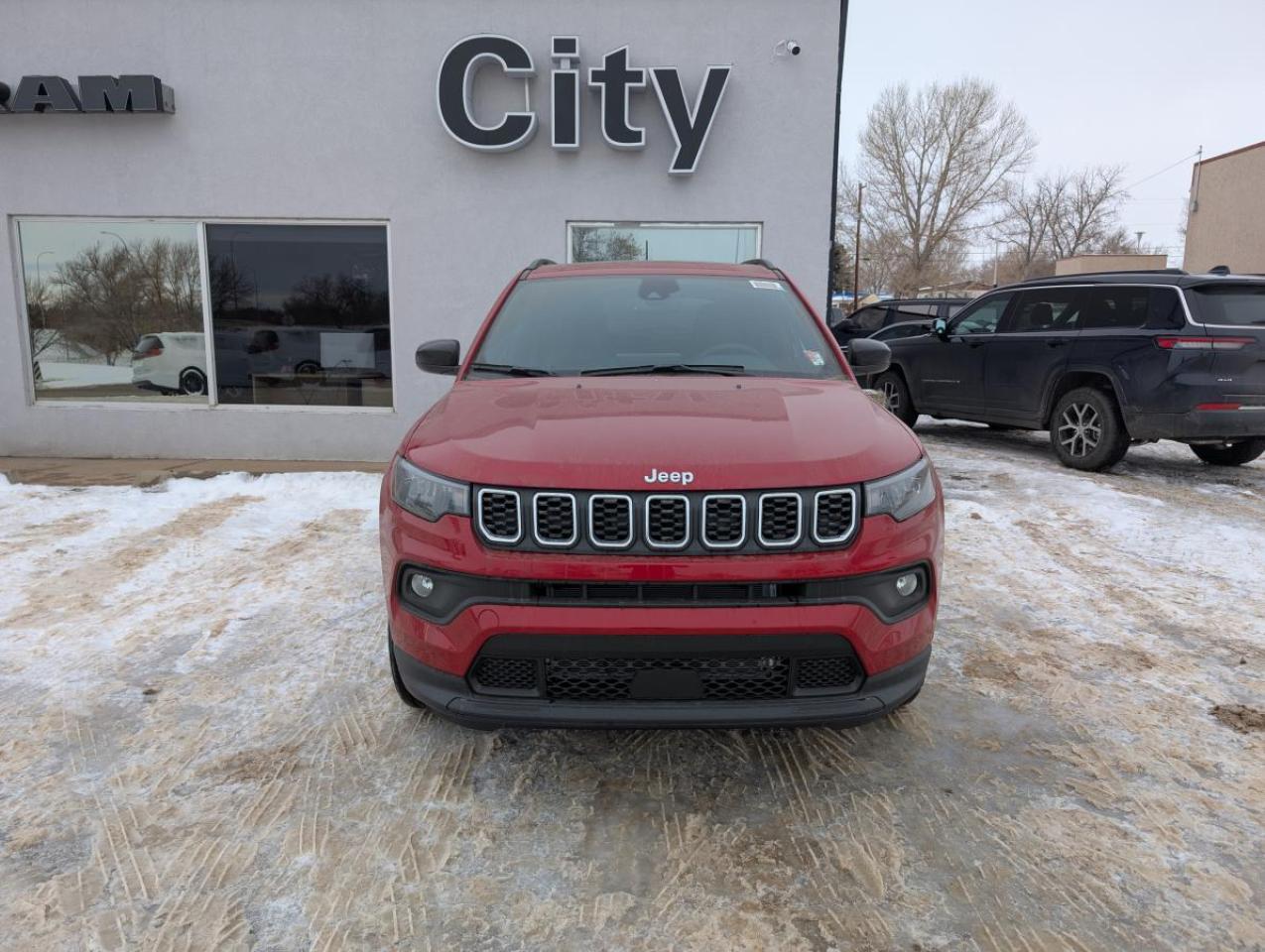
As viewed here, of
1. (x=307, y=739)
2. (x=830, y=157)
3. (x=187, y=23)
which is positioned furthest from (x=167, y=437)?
(x=830, y=157)

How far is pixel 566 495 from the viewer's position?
2.38 meters

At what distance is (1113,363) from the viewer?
782 cm

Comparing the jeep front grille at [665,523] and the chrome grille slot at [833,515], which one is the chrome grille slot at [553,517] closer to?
the jeep front grille at [665,523]

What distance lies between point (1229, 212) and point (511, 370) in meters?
35.7

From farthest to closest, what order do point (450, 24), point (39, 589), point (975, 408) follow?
1. point (975, 408)
2. point (450, 24)
3. point (39, 589)

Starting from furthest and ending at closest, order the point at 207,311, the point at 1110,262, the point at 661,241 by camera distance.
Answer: the point at 1110,262, the point at 207,311, the point at 661,241

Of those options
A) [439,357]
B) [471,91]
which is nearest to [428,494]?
[439,357]

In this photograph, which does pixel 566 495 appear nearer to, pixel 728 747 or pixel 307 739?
pixel 728 747

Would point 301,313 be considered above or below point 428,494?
above

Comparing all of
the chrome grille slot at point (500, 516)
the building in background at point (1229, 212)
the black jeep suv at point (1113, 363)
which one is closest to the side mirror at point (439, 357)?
the chrome grille slot at point (500, 516)

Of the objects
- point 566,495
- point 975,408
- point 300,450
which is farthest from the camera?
point 975,408

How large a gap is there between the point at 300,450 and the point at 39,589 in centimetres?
385

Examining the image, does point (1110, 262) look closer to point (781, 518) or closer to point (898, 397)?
point (898, 397)

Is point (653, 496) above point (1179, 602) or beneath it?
above
